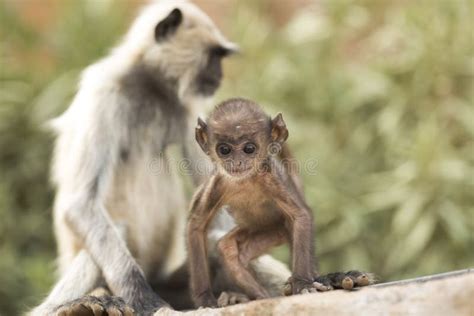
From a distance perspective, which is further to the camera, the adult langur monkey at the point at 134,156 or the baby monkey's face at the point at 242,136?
the adult langur monkey at the point at 134,156

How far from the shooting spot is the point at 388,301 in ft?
11.4

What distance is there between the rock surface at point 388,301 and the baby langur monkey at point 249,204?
0.24 m

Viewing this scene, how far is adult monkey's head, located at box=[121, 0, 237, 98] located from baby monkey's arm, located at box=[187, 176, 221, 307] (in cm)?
170

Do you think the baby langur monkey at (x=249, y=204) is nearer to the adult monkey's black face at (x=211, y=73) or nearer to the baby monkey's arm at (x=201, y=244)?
the baby monkey's arm at (x=201, y=244)

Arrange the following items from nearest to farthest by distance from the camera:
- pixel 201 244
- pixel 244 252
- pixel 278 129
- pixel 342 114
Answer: pixel 278 129 → pixel 201 244 → pixel 244 252 → pixel 342 114

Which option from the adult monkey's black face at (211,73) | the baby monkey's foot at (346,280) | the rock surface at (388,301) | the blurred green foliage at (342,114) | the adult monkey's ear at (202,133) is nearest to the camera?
the rock surface at (388,301)

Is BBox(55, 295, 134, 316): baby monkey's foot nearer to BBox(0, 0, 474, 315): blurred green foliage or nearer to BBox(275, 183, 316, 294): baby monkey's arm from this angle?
BBox(275, 183, 316, 294): baby monkey's arm

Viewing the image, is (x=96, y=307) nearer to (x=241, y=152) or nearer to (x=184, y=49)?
(x=241, y=152)

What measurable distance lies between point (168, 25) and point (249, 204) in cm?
211

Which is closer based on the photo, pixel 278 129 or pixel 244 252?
pixel 278 129

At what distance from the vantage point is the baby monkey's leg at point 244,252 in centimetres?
446

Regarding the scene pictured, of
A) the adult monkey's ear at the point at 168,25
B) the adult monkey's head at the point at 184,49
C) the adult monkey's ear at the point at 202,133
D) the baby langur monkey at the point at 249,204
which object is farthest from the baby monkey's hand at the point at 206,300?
the adult monkey's ear at the point at 168,25

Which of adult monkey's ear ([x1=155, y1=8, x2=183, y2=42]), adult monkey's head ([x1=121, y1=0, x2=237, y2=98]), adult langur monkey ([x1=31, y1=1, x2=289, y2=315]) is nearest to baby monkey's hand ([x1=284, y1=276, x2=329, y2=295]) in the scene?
adult langur monkey ([x1=31, y1=1, x2=289, y2=315])

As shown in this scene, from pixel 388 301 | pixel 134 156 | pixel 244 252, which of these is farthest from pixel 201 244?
pixel 134 156
